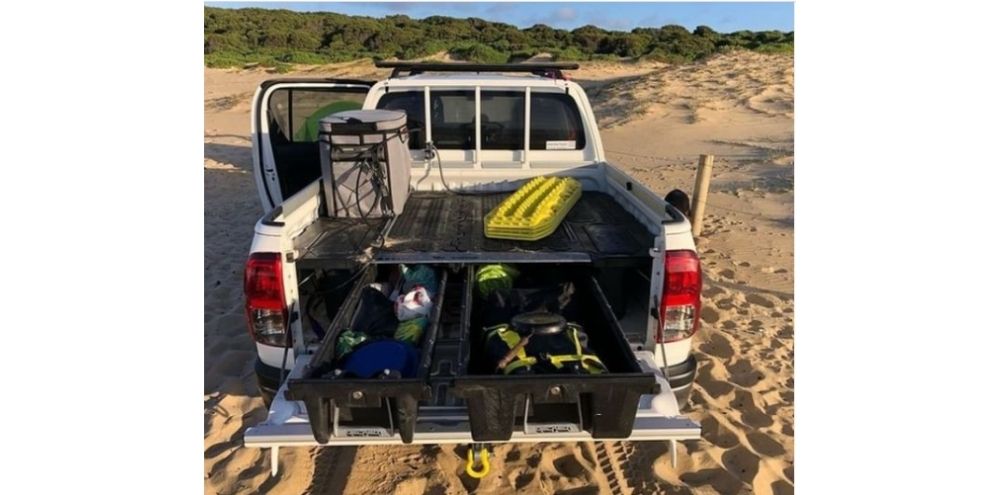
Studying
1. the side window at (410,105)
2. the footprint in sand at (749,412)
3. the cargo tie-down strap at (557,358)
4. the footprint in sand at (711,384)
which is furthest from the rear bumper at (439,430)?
the side window at (410,105)

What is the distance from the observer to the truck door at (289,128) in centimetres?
513

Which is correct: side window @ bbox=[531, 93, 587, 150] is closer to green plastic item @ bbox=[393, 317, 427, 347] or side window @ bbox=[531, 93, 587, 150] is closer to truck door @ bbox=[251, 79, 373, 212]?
truck door @ bbox=[251, 79, 373, 212]

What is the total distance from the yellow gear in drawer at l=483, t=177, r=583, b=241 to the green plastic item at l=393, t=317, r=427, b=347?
72cm

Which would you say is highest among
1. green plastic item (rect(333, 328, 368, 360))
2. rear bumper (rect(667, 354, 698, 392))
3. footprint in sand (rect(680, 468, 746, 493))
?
green plastic item (rect(333, 328, 368, 360))

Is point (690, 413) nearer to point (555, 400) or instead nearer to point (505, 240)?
point (505, 240)

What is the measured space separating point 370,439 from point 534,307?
1.02 metres

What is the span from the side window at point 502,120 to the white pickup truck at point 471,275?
0.01 m

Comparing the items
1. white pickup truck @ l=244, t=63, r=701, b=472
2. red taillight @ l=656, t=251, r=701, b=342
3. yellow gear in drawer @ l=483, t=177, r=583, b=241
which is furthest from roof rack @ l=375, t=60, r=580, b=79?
red taillight @ l=656, t=251, r=701, b=342

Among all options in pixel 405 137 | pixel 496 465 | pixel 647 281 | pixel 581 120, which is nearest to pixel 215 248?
pixel 405 137

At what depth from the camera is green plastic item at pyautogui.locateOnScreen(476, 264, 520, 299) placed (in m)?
3.20

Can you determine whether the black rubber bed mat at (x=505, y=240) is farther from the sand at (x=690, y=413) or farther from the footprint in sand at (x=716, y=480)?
the footprint in sand at (x=716, y=480)

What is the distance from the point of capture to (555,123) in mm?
4672

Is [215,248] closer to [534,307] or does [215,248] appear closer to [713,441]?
[534,307]

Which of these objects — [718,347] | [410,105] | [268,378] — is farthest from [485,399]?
[410,105]
